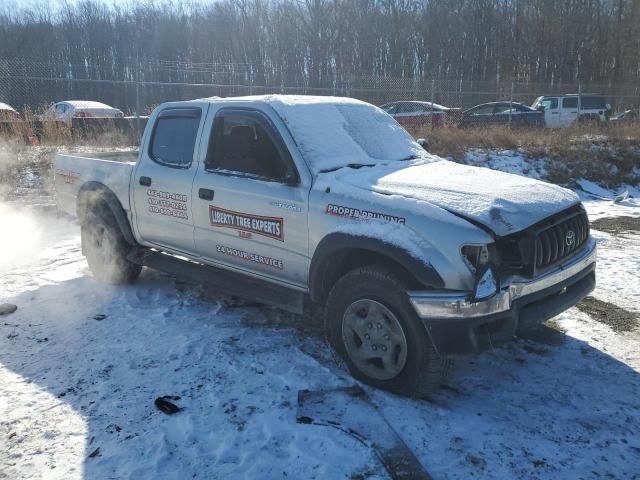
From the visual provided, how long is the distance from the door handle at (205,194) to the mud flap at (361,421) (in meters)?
1.85

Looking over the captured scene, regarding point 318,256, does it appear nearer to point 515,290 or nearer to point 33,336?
point 515,290

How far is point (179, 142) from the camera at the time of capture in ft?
16.4

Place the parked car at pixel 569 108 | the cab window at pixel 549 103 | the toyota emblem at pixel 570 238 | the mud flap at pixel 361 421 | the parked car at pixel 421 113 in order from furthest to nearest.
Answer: the cab window at pixel 549 103 < the parked car at pixel 569 108 < the parked car at pixel 421 113 < the toyota emblem at pixel 570 238 < the mud flap at pixel 361 421

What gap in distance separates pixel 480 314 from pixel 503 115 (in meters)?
18.8

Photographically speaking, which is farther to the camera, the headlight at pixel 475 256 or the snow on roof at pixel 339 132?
the snow on roof at pixel 339 132

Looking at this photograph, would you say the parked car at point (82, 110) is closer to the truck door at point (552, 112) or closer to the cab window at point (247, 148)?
the cab window at point (247, 148)

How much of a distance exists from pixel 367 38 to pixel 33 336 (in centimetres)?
3600

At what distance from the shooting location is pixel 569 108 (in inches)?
865

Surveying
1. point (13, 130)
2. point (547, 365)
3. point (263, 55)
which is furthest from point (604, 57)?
point (547, 365)

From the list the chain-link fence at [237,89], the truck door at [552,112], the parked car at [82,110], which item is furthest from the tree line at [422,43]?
the truck door at [552,112]

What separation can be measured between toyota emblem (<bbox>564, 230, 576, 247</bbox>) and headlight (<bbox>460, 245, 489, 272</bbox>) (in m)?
0.86

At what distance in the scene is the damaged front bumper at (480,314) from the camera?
122 inches

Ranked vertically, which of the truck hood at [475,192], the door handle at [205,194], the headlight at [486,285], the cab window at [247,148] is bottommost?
the headlight at [486,285]

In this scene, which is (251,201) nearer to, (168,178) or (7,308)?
(168,178)
